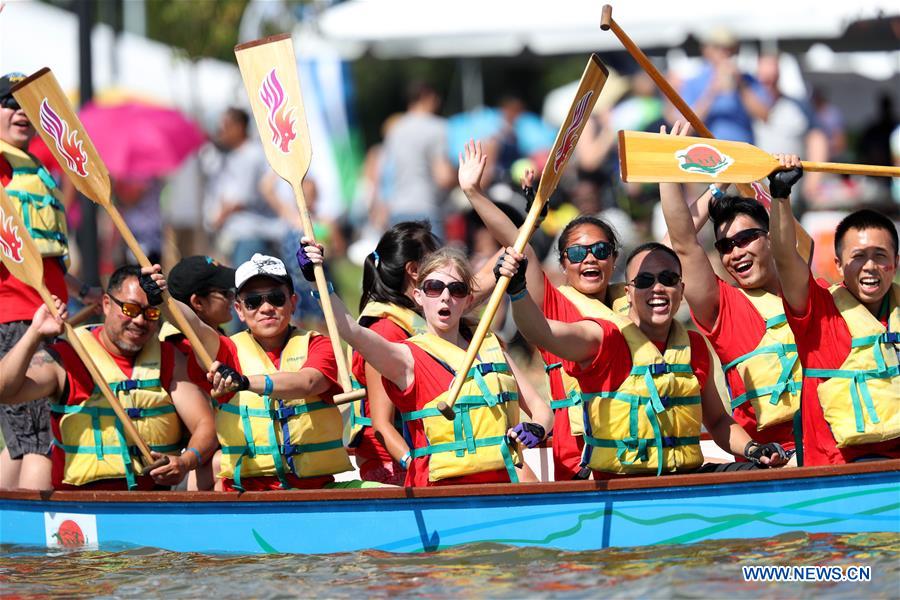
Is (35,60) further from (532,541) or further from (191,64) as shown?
(532,541)

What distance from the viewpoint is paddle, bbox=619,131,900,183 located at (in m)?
5.77

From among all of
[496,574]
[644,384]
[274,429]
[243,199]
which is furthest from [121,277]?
[243,199]

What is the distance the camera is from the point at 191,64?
18.8 metres

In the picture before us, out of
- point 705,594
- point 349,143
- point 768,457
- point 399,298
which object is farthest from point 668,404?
point 349,143

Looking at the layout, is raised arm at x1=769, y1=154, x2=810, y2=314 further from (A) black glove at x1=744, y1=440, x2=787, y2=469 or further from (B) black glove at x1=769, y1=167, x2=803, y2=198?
(A) black glove at x1=744, y1=440, x2=787, y2=469

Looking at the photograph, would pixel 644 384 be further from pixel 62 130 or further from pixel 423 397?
pixel 62 130

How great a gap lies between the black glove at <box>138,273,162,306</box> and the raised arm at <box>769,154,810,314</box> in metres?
2.53

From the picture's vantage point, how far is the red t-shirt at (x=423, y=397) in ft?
19.3

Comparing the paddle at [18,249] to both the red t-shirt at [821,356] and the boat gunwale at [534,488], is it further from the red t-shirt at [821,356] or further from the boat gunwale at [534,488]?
the red t-shirt at [821,356]

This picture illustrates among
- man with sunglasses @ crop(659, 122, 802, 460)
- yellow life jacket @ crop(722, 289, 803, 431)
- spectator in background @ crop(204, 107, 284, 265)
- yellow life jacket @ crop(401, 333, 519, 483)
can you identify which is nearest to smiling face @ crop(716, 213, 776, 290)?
man with sunglasses @ crop(659, 122, 802, 460)

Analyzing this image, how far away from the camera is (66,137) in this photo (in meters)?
6.73

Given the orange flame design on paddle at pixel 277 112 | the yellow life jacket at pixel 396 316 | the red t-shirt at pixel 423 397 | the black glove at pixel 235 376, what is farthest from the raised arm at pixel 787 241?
the orange flame design on paddle at pixel 277 112

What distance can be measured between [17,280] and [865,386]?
4.04 m

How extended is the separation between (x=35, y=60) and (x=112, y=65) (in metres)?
1.15
